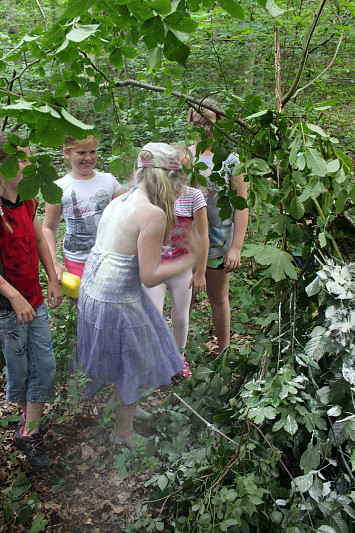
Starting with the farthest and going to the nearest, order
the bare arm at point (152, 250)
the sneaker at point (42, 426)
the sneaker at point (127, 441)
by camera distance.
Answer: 1. the sneaker at point (42, 426)
2. the sneaker at point (127, 441)
3. the bare arm at point (152, 250)

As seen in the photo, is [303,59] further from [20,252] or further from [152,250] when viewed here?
[20,252]

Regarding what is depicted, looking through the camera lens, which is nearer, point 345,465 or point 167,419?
point 345,465

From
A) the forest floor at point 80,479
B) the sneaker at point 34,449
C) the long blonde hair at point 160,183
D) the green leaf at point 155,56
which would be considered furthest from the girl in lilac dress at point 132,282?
the green leaf at point 155,56

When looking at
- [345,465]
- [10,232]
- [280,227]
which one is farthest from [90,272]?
[345,465]

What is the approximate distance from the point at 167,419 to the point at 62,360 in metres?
1.02

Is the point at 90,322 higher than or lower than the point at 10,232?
lower

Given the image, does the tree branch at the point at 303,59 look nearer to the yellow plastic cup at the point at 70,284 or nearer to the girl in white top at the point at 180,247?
the girl in white top at the point at 180,247

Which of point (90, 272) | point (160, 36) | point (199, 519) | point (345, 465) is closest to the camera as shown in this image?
point (160, 36)

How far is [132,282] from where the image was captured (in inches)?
92.0

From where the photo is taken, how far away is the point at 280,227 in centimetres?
158

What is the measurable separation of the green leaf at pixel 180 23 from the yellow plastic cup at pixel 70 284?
222 cm

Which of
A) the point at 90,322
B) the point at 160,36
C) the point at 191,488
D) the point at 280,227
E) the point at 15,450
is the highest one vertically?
the point at 160,36

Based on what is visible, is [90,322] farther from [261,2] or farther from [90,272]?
[261,2]

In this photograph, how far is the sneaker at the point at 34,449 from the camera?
2.45 meters
